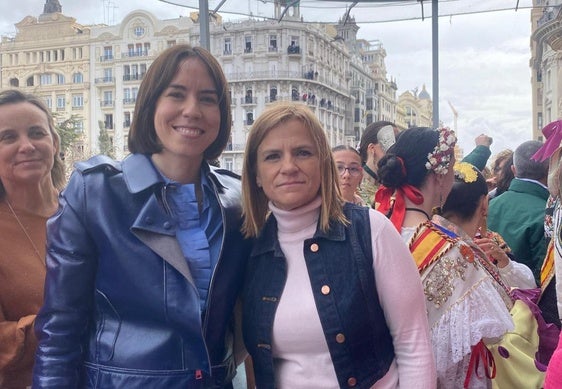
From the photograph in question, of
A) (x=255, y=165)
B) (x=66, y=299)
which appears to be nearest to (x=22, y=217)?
(x=66, y=299)

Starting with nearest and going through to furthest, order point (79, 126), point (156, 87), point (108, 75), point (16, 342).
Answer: point (156, 87) → point (16, 342) → point (79, 126) → point (108, 75)

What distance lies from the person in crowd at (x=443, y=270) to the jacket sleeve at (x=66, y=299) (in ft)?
4.21

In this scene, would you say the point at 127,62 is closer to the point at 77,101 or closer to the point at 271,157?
the point at 77,101

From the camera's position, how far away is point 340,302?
1.89 metres

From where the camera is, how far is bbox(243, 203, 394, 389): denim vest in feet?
6.16

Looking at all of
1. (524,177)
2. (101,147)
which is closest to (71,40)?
(101,147)

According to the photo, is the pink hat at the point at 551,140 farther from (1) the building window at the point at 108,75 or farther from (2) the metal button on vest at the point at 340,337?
(1) the building window at the point at 108,75

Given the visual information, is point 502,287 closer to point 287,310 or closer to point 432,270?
point 432,270

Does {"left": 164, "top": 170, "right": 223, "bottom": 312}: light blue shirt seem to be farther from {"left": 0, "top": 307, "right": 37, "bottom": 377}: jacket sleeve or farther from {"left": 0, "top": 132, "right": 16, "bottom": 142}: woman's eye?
{"left": 0, "top": 132, "right": 16, "bottom": 142}: woman's eye

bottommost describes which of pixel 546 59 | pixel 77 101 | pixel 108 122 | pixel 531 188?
pixel 531 188

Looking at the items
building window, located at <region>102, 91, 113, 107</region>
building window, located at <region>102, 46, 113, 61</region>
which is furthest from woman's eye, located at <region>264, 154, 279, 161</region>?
building window, located at <region>102, 46, 113, 61</region>

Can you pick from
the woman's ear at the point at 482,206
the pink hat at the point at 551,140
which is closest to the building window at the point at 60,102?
the woman's ear at the point at 482,206

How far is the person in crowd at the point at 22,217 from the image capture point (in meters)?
2.30

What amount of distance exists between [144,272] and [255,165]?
0.58 metres
